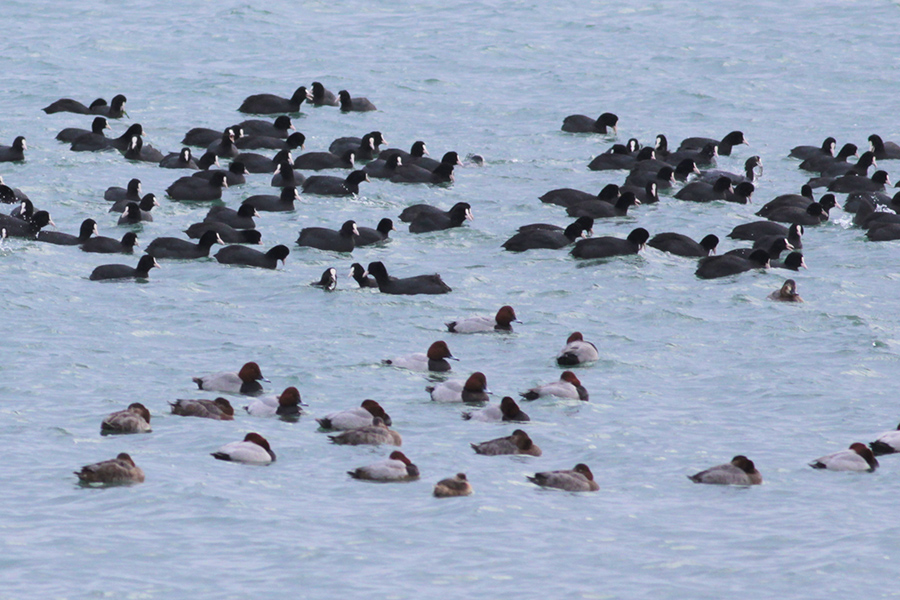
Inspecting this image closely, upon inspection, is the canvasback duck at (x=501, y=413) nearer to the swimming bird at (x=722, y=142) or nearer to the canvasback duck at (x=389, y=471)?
the canvasback duck at (x=389, y=471)

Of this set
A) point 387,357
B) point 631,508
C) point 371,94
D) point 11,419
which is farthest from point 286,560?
point 371,94

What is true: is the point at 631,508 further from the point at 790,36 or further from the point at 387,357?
the point at 790,36

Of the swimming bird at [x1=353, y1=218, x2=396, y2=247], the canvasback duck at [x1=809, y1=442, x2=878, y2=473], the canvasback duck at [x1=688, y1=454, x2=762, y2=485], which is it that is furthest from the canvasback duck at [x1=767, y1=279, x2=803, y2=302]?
the canvasback duck at [x1=688, y1=454, x2=762, y2=485]

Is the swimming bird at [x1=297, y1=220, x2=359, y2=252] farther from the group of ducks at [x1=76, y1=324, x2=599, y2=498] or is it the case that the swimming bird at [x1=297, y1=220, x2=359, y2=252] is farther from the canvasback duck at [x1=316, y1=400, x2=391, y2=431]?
the canvasback duck at [x1=316, y1=400, x2=391, y2=431]

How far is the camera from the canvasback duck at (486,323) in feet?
68.6

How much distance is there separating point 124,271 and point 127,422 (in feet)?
23.5

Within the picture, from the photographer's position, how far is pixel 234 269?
24.2 m

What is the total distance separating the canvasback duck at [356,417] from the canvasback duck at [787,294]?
28.3 feet

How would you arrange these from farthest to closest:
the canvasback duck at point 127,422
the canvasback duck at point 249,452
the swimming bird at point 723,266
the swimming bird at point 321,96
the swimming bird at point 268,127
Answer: the swimming bird at point 321,96, the swimming bird at point 268,127, the swimming bird at point 723,266, the canvasback duck at point 127,422, the canvasback duck at point 249,452

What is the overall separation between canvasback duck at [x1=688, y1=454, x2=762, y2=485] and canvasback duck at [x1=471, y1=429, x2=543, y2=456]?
194cm

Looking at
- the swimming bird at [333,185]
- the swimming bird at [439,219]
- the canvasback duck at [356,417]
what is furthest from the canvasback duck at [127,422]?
the swimming bird at [333,185]

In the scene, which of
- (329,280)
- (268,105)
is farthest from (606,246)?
(268,105)

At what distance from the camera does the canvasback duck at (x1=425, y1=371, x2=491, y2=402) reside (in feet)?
58.3

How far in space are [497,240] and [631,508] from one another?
12.0 metres
